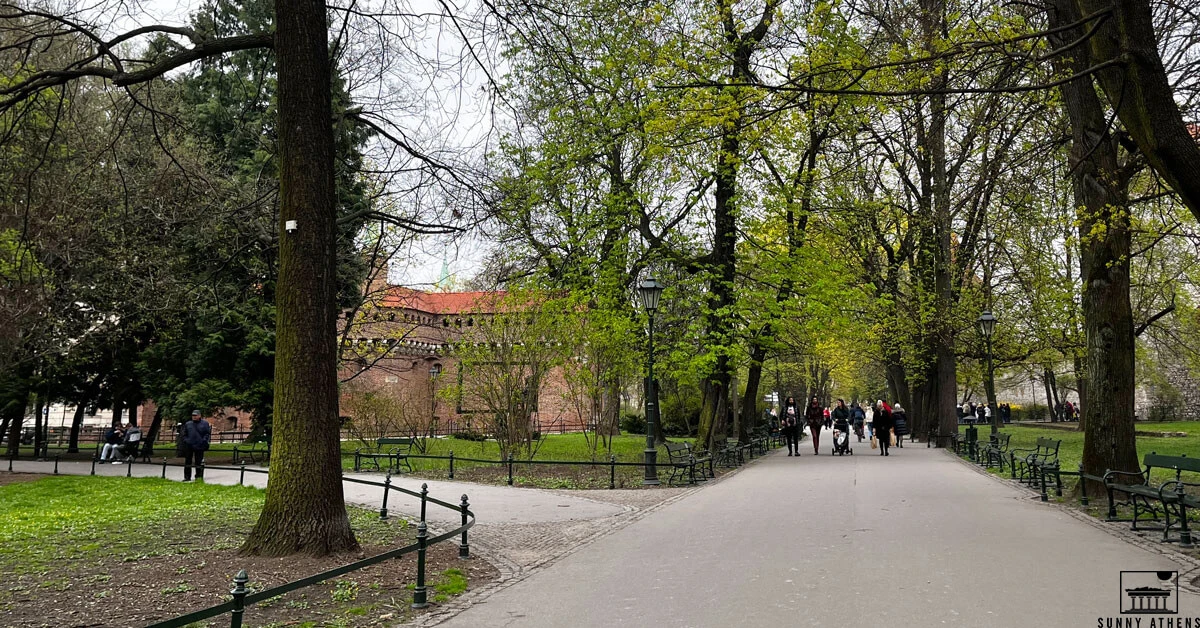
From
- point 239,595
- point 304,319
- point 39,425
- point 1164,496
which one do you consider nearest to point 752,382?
point 1164,496

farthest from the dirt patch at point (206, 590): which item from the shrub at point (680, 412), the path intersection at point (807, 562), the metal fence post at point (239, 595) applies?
the shrub at point (680, 412)

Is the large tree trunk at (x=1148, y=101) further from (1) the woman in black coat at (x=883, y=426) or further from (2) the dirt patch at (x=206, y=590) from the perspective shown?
(1) the woman in black coat at (x=883, y=426)

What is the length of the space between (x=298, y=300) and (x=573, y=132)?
8484mm

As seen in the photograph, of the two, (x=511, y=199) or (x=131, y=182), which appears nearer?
(x=511, y=199)

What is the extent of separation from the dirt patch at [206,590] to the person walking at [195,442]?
11323 mm

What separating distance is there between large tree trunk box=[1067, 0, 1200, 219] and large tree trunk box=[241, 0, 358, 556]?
7.73 meters

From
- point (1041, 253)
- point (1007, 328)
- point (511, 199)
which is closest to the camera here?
point (511, 199)

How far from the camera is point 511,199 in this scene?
36.6 ft

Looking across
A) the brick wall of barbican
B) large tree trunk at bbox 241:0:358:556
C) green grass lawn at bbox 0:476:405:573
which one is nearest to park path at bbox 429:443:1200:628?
large tree trunk at bbox 241:0:358:556

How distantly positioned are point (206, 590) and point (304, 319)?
278 cm

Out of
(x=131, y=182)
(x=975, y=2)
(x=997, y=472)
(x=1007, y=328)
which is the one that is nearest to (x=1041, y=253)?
(x=1007, y=328)

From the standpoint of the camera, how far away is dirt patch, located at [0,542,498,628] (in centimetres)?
622

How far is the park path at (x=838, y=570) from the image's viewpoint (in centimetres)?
616

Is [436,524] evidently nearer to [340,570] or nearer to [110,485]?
[340,570]
